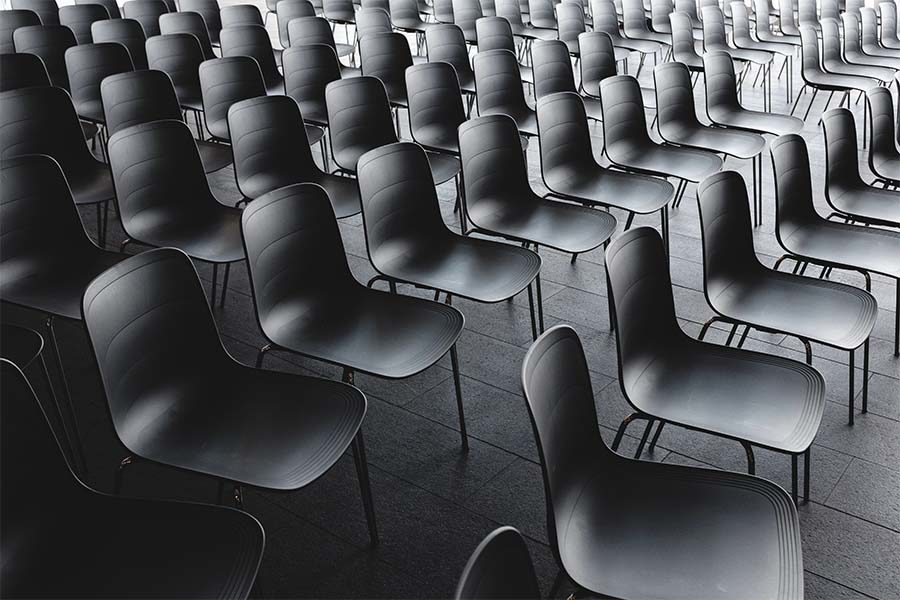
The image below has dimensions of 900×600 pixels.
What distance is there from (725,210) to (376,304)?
4.55ft

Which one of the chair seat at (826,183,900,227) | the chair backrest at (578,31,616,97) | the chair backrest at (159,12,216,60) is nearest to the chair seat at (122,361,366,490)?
the chair seat at (826,183,900,227)

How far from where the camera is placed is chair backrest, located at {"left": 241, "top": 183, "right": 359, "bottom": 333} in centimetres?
299

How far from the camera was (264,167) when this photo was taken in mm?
4375

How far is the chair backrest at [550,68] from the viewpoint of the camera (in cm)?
584

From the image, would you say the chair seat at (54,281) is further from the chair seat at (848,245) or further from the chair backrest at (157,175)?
the chair seat at (848,245)

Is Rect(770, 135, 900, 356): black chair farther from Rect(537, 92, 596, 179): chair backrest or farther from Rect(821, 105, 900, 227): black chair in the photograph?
Rect(537, 92, 596, 179): chair backrest

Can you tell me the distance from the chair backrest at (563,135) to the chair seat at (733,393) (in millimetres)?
1762

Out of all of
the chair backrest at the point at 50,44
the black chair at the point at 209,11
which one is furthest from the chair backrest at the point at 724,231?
the black chair at the point at 209,11

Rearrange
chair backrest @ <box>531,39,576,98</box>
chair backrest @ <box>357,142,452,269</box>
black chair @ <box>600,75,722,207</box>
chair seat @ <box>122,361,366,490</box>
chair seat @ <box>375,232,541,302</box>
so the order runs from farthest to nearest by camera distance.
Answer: chair backrest @ <box>531,39,576,98</box> → black chair @ <box>600,75,722,207</box> → chair backrest @ <box>357,142,452,269</box> → chair seat @ <box>375,232,541,302</box> → chair seat @ <box>122,361,366,490</box>

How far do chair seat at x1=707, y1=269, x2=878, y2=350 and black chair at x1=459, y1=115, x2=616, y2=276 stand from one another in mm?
676

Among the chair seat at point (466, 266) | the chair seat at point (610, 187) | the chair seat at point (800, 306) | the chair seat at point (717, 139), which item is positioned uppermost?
the chair seat at point (800, 306)

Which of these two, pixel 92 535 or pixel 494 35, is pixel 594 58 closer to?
pixel 494 35

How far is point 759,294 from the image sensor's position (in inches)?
134

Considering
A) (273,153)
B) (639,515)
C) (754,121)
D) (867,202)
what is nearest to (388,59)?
(273,153)
